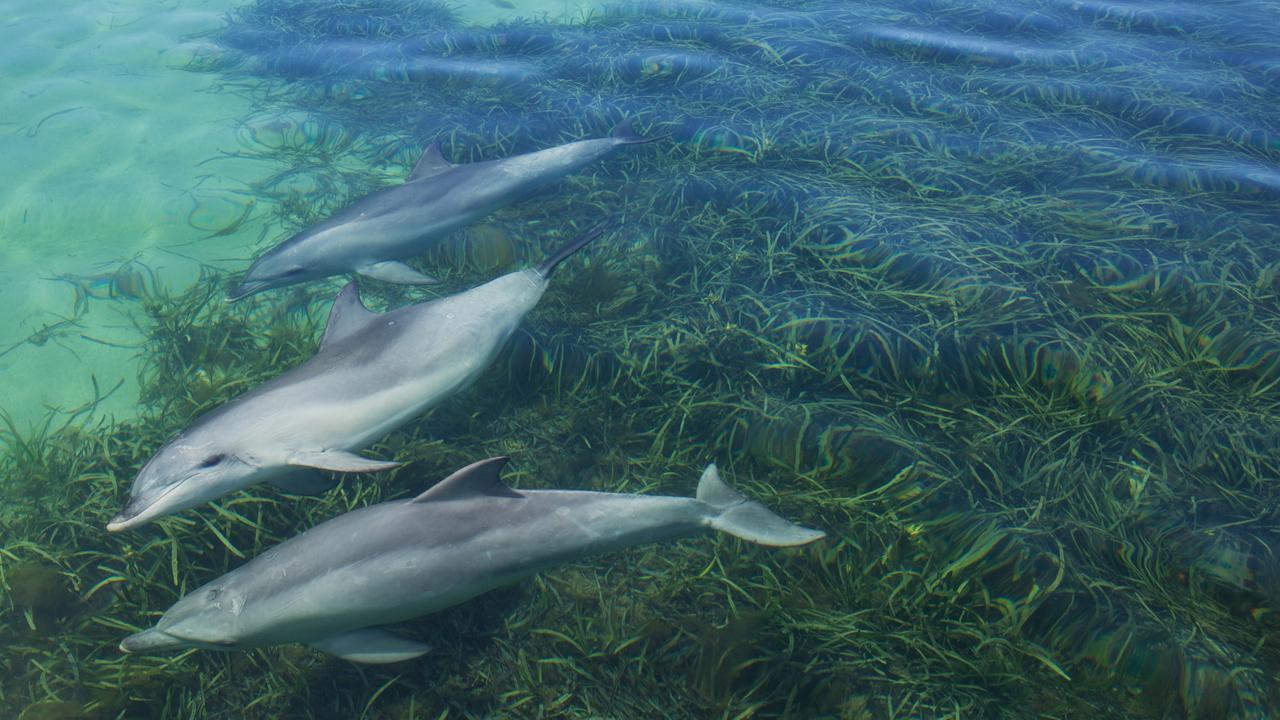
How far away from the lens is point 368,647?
10.9 ft

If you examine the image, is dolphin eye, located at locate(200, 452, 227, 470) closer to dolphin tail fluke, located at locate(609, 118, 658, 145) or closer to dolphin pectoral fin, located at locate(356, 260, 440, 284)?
dolphin pectoral fin, located at locate(356, 260, 440, 284)

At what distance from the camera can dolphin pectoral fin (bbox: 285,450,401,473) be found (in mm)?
3531

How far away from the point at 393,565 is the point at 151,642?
3.83 ft

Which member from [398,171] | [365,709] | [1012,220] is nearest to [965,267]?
[1012,220]

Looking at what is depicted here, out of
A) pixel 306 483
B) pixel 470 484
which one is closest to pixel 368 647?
pixel 470 484

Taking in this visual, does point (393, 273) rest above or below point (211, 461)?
above

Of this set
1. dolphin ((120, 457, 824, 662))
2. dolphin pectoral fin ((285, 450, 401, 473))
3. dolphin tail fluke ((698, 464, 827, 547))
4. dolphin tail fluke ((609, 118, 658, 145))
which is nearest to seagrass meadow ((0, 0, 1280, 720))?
dolphin tail fluke ((609, 118, 658, 145))

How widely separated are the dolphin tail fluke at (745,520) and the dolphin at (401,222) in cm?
274

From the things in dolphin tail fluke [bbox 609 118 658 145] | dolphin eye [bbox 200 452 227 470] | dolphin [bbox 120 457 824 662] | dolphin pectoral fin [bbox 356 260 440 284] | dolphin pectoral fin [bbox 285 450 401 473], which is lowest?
dolphin [bbox 120 457 824 662]

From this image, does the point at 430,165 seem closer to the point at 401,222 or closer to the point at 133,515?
the point at 401,222

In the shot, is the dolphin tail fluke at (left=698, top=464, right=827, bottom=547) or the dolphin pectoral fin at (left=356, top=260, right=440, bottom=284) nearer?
the dolphin tail fluke at (left=698, top=464, right=827, bottom=547)

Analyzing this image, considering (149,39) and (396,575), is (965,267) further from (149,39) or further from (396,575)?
(149,39)

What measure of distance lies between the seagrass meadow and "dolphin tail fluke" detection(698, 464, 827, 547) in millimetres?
298

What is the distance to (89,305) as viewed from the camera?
5.63 metres
